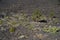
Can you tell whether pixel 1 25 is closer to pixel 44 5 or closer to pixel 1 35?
pixel 1 35

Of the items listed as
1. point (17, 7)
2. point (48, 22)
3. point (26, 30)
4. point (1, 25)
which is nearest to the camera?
point (26, 30)

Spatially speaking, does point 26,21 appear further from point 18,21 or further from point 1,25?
point 1,25

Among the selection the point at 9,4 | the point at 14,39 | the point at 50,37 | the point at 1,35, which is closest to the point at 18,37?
the point at 14,39

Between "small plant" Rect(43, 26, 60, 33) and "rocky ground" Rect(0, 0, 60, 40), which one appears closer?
"rocky ground" Rect(0, 0, 60, 40)

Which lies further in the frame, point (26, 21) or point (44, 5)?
point (44, 5)

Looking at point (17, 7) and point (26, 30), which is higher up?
point (26, 30)

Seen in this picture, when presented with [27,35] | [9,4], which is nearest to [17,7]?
[9,4]

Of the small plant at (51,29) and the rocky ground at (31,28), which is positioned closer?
the rocky ground at (31,28)

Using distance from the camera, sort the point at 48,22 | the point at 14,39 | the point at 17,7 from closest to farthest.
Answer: the point at 14,39 < the point at 48,22 < the point at 17,7

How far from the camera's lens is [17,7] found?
9.65m

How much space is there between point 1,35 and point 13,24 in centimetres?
97

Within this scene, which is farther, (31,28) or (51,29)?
(31,28)

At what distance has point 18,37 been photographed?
5422mm

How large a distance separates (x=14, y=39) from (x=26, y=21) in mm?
1671
